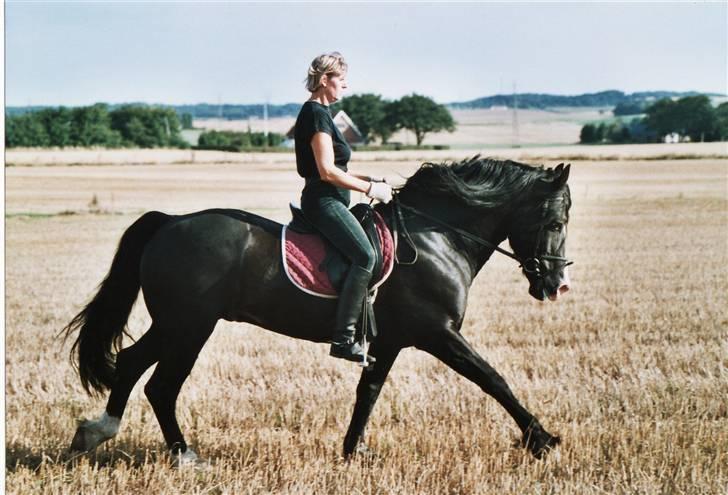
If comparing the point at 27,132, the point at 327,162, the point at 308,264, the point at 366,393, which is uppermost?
the point at 327,162

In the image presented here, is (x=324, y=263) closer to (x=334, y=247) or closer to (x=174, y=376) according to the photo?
(x=334, y=247)

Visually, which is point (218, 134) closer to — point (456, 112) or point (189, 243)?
point (456, 112)

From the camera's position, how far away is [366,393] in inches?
235

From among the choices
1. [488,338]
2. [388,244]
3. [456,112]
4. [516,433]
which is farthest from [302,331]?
[456,112]

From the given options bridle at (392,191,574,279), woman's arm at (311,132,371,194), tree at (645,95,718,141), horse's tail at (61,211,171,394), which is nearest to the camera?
woman's arm at (311,132,371,194)

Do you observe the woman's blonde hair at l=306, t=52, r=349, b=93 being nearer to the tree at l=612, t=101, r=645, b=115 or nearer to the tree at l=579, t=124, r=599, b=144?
the tree at l=612, t=101, r=645, b=115

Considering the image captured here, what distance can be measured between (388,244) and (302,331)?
81 cm

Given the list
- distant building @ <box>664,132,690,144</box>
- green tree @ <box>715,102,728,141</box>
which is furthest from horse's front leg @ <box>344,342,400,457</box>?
distant building @ <box>664,132,690,144</box>

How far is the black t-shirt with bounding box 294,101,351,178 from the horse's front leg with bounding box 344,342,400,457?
4.39ft

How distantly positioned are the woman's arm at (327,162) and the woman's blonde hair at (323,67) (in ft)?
1.16

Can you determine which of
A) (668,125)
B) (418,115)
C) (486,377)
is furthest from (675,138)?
(486,377)

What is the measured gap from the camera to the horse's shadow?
5676 mm

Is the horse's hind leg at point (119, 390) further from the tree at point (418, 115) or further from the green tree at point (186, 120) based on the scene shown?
the green tree at point (186, 120)

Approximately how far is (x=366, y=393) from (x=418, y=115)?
5386 centimetres
